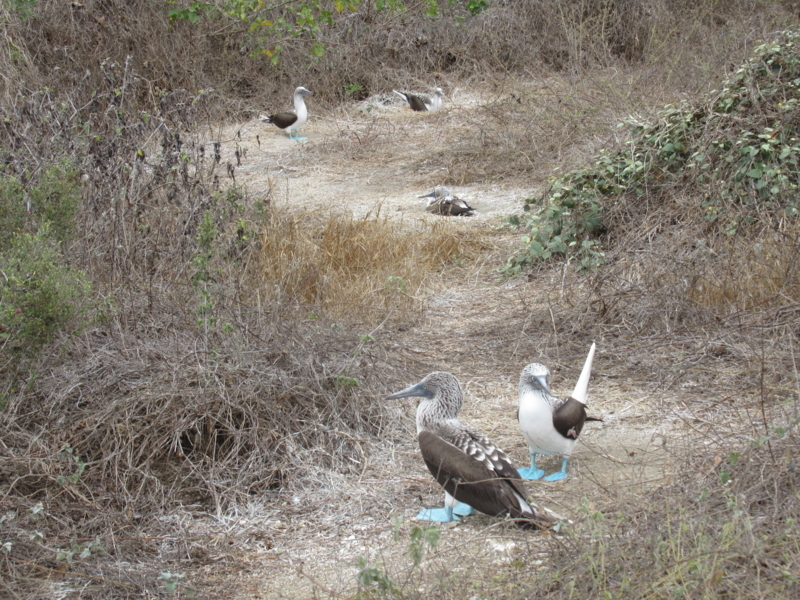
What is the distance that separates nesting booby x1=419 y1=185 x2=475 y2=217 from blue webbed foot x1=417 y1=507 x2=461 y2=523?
483 cm

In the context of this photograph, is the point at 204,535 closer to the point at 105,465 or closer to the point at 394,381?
the point at 105,465

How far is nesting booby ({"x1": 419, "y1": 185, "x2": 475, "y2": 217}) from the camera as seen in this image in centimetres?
788

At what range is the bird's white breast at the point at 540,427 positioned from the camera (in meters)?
3.45

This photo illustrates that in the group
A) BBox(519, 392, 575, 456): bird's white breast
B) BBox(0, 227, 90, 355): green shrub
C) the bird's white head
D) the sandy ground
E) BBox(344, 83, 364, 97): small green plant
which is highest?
BBox(0, 227, 90, 355): green shrub

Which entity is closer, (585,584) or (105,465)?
(585,584)

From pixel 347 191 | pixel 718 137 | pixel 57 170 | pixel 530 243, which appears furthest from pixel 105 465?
pixel 347 191

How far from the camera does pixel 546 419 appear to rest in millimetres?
3443

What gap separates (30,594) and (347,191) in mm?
6634

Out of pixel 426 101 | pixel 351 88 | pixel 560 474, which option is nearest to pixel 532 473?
pixel 560 474

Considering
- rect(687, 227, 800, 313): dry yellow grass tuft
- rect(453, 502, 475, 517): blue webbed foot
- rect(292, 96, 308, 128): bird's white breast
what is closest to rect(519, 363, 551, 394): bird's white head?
rect(453, 502, 475, 517): blue webbed foot

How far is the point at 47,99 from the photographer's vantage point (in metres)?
5.73

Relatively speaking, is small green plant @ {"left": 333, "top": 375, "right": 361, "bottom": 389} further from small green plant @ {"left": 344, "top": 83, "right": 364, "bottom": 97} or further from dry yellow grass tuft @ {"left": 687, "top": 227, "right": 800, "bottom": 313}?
small green plant @ {"left": 344, "top": 83, "right": 364, "bottom": 97}

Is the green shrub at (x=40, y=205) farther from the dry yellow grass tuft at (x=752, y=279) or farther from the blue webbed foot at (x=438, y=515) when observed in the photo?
the dry yellow grass tuft at (x=752, y=279)

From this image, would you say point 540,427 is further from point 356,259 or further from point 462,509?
point 356,259
